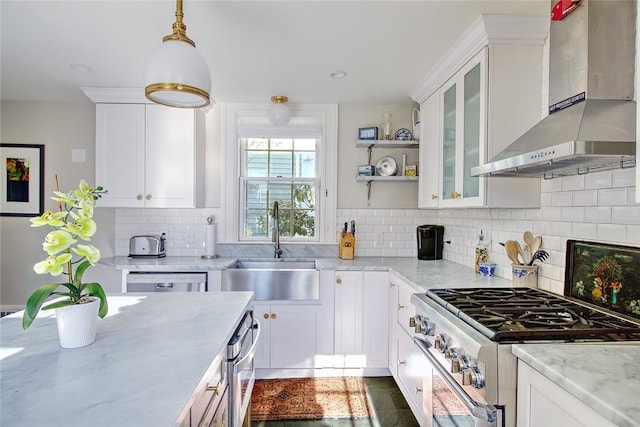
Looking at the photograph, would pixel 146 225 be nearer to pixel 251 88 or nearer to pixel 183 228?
pixel 183 228

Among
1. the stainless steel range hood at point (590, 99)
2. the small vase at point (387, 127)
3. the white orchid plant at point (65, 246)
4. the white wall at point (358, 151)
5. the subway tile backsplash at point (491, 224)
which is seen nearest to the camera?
the white orchid plant at point (65, 246)

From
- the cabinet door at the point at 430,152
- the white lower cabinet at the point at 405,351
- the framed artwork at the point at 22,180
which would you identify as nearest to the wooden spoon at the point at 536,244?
the white lower cabinet at the point at 405,351

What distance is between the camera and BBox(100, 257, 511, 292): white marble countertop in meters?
2.10

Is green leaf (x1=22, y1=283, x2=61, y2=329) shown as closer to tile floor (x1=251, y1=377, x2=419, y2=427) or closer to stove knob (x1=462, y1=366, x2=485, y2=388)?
stove knob (x1=462, y1=366, x2=485, y2=388)

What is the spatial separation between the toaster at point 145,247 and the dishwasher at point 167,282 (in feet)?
1.48

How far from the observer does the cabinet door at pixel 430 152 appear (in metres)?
2.62

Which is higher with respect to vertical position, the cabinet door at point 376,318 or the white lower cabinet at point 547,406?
the white lower cabinet at point 547,406

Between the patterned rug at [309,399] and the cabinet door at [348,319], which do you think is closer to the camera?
the patterned rug at [309,399]

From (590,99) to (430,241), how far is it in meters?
1.87

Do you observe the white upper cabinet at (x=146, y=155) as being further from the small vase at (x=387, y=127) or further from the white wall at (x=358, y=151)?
the small vase at (x=387, y=127)

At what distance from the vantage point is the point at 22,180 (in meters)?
3.34

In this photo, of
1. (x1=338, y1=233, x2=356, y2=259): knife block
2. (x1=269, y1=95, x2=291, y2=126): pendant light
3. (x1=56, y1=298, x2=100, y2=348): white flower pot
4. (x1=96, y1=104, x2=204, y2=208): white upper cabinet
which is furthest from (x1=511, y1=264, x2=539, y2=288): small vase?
(x1=96, y1=104, x2=204, y2=208): white upper cabinet

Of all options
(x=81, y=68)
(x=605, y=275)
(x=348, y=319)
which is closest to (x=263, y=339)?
(x=348, y=319)

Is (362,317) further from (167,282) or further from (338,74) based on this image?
(338,74)
